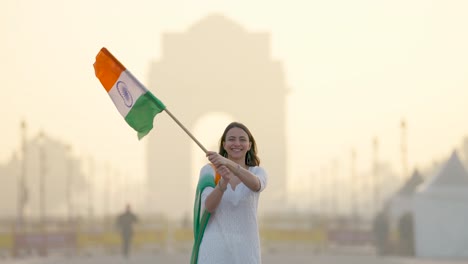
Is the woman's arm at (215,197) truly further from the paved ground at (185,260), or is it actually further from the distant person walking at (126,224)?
the distant person walking at (126,224)

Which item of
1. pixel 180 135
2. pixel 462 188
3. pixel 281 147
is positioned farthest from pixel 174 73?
pixel 462 188

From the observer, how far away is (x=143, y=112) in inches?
291

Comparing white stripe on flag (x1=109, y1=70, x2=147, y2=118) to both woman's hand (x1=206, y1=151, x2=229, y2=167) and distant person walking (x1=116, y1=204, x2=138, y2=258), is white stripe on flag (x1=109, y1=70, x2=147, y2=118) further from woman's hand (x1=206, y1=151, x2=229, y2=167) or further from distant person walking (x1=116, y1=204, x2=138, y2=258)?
distant person walking (x1=116, y1=204, x2=138, y2=258)

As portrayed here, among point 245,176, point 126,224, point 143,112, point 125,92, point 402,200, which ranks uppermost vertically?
point 402,200

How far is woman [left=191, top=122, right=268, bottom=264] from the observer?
273 inches

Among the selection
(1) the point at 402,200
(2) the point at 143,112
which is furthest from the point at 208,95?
(2) the point at 143,112

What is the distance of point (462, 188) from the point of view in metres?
29.9

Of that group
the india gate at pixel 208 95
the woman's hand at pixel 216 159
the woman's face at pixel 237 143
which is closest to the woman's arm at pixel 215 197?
the woman's hand at pixel 216 159

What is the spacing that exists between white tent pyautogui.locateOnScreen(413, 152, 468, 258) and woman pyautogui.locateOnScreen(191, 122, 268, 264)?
22798 mm

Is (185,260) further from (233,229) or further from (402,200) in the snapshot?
(233,229)

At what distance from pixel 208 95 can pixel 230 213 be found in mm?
116666

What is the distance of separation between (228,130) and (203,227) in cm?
53

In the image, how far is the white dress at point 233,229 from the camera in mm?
6949

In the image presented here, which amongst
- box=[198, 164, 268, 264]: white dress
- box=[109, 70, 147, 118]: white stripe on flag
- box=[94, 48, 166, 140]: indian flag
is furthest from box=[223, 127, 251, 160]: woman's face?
box=[109, 70, 147, 118]: white stripe on flag
